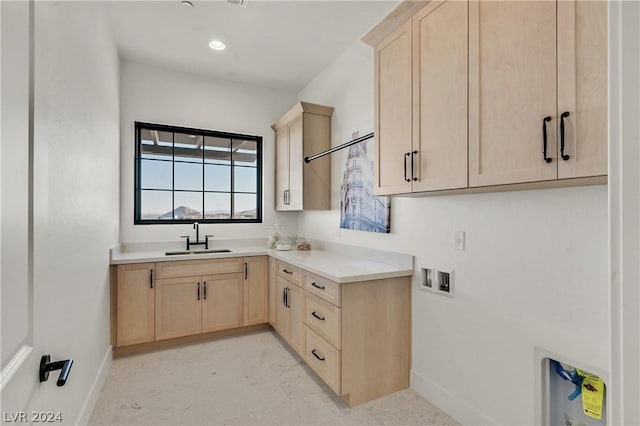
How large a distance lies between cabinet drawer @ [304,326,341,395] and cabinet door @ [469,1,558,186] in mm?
1441

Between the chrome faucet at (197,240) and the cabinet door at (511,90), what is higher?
the cabinet door at (511,90)

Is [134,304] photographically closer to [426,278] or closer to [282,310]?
[282,310]

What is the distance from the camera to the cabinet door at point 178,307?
3029 millimetres

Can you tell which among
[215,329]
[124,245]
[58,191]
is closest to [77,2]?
[58,191]

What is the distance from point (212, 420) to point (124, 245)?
7.01 feet

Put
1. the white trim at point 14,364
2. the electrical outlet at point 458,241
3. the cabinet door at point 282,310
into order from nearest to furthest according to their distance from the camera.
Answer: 1. the white trim at point 14,364
2. the electrical outlet at point 458,241
3. the cabinet door at point 282,310

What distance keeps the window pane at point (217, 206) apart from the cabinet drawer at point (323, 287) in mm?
1729

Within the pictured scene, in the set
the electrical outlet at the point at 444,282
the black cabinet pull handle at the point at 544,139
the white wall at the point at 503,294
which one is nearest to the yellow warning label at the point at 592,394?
the white wall at the point at 503,294

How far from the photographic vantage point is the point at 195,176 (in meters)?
3.77

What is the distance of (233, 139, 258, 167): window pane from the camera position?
13.0ft

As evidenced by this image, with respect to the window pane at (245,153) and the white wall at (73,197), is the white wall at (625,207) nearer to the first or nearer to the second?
the white wall at (73,197)

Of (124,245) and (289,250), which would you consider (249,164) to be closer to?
(289,250)

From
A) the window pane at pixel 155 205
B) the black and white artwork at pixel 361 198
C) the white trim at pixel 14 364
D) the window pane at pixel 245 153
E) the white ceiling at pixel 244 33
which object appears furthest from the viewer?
the window pane at pixel 245 153

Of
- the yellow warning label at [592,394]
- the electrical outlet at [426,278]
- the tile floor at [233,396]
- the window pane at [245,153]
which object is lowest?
the tile floor at [233,396]
